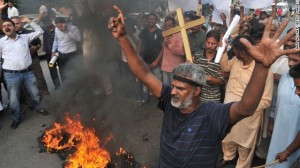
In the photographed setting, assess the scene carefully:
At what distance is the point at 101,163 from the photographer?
4.52 m

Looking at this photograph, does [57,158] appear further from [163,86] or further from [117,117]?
[163,86]

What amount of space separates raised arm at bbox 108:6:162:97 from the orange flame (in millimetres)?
2206

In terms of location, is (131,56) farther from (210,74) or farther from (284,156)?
(284,156)

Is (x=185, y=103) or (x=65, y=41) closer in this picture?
(x=185, y=103)

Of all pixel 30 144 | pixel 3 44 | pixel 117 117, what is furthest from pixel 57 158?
pixel 3 44

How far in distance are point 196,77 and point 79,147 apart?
10.2 feet

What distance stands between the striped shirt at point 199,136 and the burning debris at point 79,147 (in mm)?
2254

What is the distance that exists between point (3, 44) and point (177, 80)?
16.6 ft

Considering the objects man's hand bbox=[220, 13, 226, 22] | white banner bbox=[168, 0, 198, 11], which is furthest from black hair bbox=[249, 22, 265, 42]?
white banner bbox=[168, 0, 198, 11]

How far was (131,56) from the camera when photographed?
2795 mm

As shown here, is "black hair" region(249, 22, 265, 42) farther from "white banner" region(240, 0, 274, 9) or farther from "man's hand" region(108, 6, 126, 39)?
"man's hand" region(108, 6, 126, 39)

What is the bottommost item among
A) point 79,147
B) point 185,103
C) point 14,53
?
point 79,147

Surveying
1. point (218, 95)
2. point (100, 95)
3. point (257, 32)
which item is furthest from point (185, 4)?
point (100, 95)

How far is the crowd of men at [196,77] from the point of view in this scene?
7.82ft
